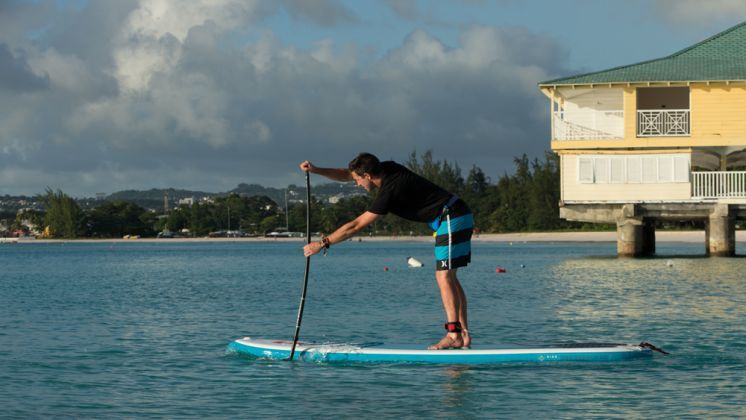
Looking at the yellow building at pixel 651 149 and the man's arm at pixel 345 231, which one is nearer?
the man's arm at pixel 345 231

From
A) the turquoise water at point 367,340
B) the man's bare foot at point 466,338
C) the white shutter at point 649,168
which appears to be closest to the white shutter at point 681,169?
the white shutter at point 649,168

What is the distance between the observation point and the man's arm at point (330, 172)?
48.9 ft

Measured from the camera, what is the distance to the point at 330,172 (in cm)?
1520

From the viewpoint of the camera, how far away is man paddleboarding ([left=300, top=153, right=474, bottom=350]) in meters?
14.4

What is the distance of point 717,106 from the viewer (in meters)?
51.0

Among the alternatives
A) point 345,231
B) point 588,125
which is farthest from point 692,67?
point 345,231

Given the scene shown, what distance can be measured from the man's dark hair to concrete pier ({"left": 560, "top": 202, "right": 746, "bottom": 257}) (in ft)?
125

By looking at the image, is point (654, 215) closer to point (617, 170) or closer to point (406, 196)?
point (617, 170)

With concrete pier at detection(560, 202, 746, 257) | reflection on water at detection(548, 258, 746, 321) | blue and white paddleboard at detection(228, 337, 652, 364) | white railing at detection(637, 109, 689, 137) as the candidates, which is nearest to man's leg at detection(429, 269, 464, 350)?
blue and white paddleboard at detection(228, 337, 652, 364)

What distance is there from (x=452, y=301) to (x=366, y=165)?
2.16 m

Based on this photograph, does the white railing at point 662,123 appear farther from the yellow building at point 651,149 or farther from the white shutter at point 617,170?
the white shutter at point 617,170

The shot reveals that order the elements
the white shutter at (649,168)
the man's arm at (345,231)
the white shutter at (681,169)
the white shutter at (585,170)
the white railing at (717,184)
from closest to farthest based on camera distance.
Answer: the man's arm at (345,231) < the white railing at (717,184) < the white shutter at (681,169) < the white shutter at (649,168) < the white shutter at (585,170)

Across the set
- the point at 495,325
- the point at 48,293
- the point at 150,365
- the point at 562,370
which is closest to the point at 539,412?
the point at 562,370

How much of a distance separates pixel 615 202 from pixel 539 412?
132ft
